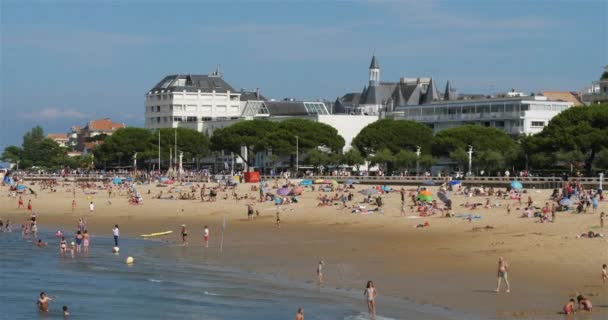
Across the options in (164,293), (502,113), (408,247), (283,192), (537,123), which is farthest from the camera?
(502,113)

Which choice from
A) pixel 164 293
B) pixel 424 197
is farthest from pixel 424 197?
pixel 164 293

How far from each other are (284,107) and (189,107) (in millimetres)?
15392

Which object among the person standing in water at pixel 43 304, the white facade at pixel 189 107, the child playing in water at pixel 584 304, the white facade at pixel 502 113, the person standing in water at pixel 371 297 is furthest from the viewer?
the white facade at pixel 189 107

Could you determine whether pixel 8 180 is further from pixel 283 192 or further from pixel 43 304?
pixel 43 304

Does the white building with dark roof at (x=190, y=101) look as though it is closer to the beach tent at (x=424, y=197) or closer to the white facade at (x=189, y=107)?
the white facade at (x=189, y=107)

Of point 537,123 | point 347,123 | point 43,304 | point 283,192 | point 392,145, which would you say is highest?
point 347,123

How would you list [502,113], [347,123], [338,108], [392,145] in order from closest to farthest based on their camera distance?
[392,145], [502,113], [347,123], [338,108]

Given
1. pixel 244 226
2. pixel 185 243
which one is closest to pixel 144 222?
pixel 244 226

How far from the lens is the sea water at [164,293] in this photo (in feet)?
81.5

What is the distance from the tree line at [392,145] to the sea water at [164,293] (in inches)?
1876

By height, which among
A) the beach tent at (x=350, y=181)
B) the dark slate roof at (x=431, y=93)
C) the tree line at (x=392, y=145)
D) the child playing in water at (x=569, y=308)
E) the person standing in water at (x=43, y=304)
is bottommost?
the person standing in water at (x=43, y=304)

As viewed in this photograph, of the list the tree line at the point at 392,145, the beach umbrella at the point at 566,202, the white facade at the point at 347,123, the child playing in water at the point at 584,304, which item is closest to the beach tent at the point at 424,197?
the beach umbrella at the point at 566,202

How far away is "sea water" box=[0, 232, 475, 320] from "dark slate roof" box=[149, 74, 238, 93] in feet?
337

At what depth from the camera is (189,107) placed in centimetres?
13800
